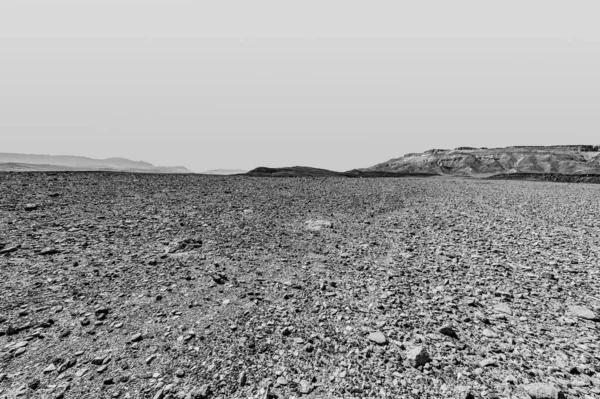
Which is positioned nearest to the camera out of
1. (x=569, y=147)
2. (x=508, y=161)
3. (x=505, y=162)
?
(x=505, y=162)

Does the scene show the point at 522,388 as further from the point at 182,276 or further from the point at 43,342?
the point at 43,342

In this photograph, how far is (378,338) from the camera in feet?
13.3

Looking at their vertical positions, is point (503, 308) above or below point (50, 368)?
above

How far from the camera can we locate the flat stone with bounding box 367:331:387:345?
4.00 meters

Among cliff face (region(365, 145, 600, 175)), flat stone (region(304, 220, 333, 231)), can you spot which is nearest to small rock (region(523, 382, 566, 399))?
flat stone (region(304, 220, 333, 231))

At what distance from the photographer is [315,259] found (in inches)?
277

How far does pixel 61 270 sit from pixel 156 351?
3549mm

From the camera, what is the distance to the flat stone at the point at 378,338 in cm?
400

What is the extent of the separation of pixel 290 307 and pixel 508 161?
118 m

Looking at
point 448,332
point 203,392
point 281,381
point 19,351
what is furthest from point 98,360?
point 448,332

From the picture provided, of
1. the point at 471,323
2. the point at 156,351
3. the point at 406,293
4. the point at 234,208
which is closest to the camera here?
the point at 156,351

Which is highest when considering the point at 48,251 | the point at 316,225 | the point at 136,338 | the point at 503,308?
Result: the point at 316,225

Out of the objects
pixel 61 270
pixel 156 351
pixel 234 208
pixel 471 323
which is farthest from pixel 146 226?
pixel 471 323

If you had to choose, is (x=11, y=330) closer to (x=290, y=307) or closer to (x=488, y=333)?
(x=290, y=307)
